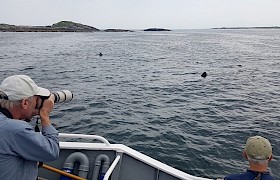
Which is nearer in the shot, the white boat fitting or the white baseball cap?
the white baseball cap

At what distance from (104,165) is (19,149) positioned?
2775 mm

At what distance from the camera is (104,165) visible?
5113mm

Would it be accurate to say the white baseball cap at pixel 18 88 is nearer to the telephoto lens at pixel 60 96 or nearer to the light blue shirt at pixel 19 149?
the light blue shirt at pixel 19 149

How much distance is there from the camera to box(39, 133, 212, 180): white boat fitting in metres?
5.10

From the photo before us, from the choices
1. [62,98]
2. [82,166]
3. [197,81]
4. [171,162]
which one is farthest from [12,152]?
[197,81]

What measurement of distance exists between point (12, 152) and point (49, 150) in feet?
1.10

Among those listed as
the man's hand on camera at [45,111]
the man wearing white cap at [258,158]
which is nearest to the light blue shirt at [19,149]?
the man's hand on camera at [45,111]

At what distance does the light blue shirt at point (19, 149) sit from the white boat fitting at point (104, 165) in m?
2.41

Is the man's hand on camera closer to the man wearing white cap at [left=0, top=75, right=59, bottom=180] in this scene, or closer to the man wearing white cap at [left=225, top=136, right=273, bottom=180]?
the man wearing white cap at [left=0, top=75, right=59, bottom=180]

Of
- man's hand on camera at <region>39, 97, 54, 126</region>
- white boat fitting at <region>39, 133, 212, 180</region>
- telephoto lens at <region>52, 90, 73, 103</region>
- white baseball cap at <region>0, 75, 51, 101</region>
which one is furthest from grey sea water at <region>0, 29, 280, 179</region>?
white baseball cap at <region>0, 75, 51, 101</region>

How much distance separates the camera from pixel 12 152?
8.27 ft

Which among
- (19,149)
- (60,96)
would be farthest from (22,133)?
(60,96)

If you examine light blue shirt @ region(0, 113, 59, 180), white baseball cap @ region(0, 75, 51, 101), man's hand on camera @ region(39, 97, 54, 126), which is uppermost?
white baseball cap @ region(0, 75, 51, 101)

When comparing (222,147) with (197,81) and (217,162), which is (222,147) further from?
(197,81)
